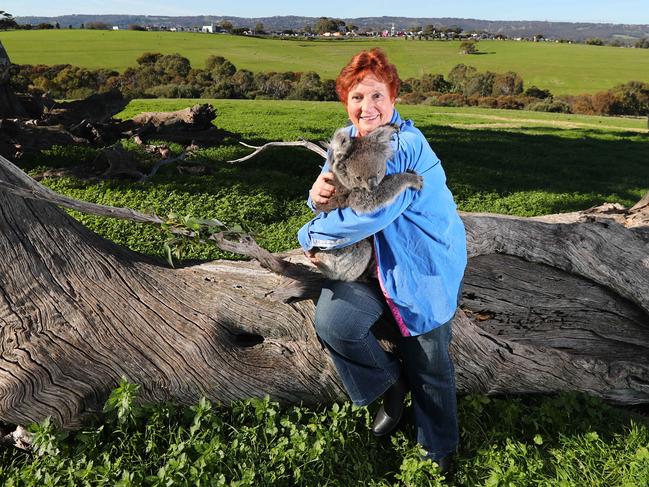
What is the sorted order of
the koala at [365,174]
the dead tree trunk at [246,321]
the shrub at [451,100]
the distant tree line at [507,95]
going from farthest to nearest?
the distant tree line at [507,95] < the shrub at [451,100] < the dead tree trunk at [246,321] < the koala at [365,174]

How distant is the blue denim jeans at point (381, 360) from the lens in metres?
3.37

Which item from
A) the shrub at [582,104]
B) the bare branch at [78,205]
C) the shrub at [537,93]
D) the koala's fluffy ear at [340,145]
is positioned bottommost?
the shrub at [582,104]

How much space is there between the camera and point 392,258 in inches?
126

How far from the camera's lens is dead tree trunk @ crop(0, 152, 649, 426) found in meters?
3.79

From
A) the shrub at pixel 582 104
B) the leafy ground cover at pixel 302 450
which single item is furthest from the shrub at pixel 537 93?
the leafy ground cover at pixel 302 450

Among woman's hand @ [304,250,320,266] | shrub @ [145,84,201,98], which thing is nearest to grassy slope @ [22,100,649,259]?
woman's hand @ [304,250,320,266]

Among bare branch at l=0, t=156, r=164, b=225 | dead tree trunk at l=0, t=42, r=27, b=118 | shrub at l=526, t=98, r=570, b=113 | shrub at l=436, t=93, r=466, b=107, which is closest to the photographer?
bare branch at l=0, t=156, r=164, b=225

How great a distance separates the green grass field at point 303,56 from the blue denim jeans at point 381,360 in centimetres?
3329

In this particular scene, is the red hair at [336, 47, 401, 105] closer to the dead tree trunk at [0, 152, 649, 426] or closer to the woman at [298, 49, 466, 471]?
the woman at [298, 49, 466, 471]

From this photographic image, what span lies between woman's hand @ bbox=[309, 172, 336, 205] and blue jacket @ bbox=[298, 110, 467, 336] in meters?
0.09

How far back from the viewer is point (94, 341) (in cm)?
389

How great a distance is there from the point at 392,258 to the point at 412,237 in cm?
17

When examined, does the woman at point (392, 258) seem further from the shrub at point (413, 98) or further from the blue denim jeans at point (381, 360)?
the shrub at point (413, 98)

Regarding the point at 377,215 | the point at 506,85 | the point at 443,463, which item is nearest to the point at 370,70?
the point at 377,215
